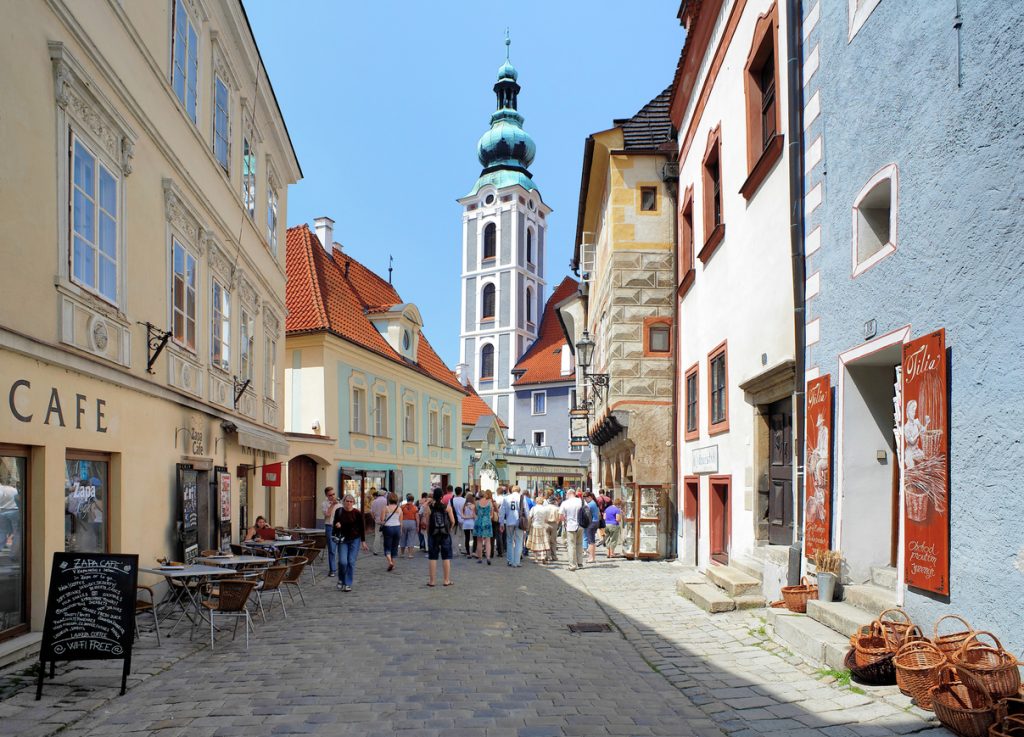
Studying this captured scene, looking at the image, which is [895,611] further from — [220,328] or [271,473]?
[271,473]

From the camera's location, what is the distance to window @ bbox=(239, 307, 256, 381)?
1767 cm

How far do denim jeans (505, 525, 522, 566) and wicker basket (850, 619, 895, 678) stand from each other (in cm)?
1237

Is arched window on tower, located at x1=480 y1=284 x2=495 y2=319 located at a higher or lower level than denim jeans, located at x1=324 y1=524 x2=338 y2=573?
higher

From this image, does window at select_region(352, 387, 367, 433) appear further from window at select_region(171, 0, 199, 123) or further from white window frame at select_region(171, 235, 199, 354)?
window at select_region(171, 0, 199, 123)

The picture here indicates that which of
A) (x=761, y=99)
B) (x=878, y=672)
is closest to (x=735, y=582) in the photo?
(x=878, y=672)

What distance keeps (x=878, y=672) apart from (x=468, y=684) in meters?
3.28

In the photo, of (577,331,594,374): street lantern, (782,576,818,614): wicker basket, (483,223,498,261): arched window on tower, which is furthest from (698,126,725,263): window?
(483,223,498,261): arched window on tower

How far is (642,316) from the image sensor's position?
852 inches

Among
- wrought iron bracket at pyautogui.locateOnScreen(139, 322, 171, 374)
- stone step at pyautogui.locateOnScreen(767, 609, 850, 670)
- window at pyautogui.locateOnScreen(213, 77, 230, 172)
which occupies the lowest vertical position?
stone step at pyautogui.locateOnScreen(767, 609, 850, 670)

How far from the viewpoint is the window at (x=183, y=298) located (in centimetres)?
1306

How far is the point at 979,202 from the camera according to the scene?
6.23 m

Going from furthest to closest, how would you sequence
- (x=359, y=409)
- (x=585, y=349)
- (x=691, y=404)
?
(x=359, y=409), (x=585, y=349), (x=691, y=404)

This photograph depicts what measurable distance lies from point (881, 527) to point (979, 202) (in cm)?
371

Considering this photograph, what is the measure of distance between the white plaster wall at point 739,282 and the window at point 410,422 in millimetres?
19014
